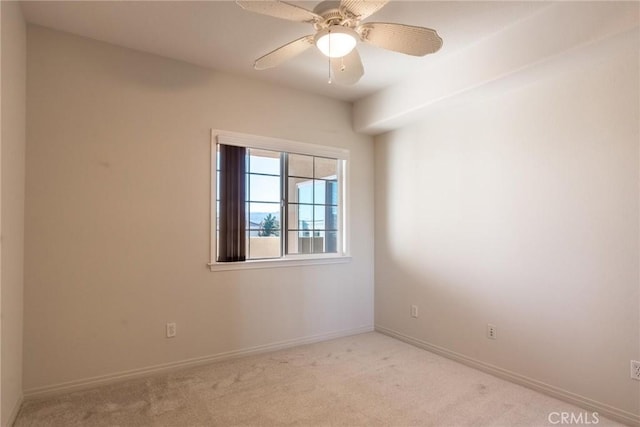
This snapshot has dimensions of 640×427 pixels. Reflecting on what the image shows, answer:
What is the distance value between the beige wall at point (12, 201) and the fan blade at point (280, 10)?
4.74 feet

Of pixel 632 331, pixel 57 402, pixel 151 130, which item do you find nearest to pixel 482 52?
pixel 632 331

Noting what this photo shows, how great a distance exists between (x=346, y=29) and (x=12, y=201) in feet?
7.45

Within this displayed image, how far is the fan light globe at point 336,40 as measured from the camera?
73.5 inches

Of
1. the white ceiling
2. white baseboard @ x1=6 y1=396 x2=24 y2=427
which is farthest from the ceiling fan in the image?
white baseboard @ x1=6 y1=396 x2=24 y2=427

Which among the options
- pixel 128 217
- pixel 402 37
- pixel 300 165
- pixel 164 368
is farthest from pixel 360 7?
pixel 164 368

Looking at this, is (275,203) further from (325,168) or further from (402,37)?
(402,37)

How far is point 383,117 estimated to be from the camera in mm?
3625

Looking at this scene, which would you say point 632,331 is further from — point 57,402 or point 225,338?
point 57,402

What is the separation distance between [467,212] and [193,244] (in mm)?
2473

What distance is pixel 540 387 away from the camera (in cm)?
259

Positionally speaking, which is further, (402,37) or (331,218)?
(331,218)

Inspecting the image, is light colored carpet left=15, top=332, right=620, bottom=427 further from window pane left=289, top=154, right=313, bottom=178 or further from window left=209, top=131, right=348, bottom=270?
window pane left=289, top=154, right=313, bottom=178

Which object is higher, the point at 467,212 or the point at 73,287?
the point at 467,212

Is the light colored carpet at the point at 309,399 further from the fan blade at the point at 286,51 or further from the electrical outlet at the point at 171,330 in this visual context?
the fan blade at the point at 286,51
